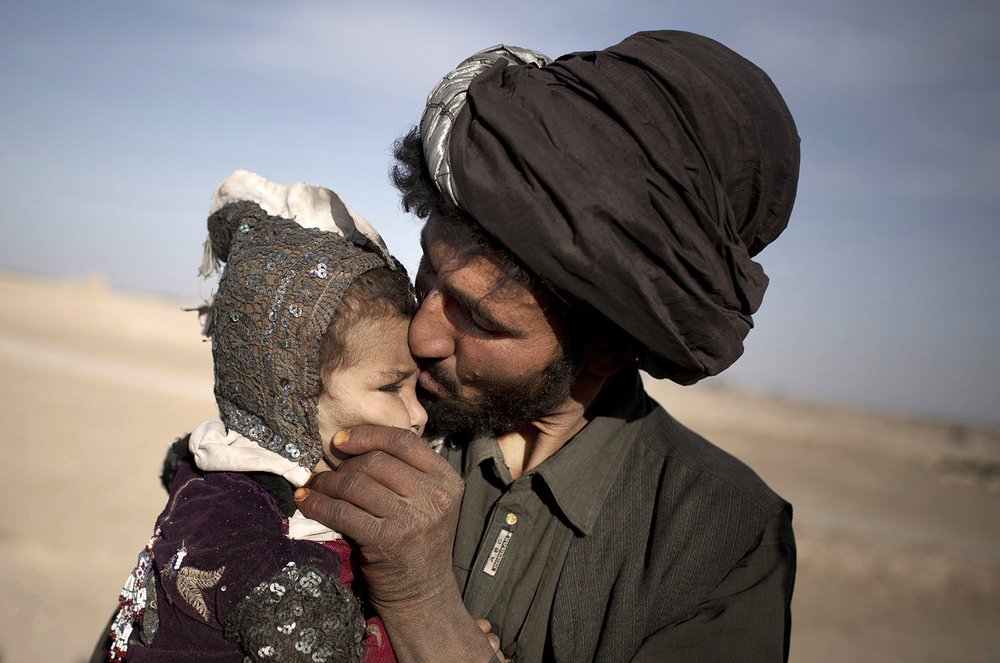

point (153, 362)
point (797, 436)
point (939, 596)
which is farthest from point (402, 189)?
point (797, 436)

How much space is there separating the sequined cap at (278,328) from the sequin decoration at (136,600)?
0.48m

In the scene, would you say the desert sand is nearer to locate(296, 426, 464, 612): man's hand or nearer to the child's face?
the child's face

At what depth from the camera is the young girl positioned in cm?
220

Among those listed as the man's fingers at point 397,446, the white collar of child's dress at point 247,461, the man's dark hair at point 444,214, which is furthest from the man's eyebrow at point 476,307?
the white collar of child's dress at point 247,461

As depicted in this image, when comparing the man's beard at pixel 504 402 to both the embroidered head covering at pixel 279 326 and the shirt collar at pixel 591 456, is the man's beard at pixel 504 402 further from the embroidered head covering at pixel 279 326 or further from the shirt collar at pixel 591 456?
the embroidered head covering at pixel 279 326

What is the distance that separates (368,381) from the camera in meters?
2.65

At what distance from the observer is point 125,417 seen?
16656 mm

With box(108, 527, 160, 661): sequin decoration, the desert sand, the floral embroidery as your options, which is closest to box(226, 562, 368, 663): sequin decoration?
the floral embroidery

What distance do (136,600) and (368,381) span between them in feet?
3.18

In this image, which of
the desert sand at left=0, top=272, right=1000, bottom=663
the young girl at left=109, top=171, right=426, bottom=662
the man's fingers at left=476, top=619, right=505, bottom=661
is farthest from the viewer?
the desert sand at left=0, top=272, right=1000, bottom=663

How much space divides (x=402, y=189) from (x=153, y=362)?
87.8 ft

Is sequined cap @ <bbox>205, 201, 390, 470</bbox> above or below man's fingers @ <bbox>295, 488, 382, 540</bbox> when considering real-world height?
above

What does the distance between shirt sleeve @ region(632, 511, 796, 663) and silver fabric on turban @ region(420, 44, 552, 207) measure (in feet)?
4.82

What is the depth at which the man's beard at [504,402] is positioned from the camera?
2.73m
